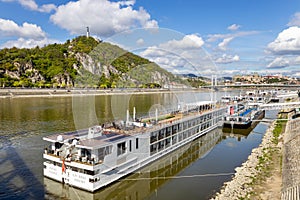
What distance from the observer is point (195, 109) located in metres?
37.3

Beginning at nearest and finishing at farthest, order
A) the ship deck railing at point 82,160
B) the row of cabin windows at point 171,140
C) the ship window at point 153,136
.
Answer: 1. the ship deck railing at point 82,160
2. the ship window at point 153,136
3. the row of cabin windows at point 171,140

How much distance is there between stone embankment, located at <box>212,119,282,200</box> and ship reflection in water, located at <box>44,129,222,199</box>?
13.3ft

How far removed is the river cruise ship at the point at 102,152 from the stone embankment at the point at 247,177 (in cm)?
676

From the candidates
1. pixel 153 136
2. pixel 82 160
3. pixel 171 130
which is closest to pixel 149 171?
pixel 153 136

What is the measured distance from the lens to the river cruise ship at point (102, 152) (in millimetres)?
16328

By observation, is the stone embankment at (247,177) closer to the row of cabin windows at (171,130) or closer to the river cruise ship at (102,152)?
the river cruise ship at (102,152)

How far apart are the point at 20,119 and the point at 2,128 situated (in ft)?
25.8

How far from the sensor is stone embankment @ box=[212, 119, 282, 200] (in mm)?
16578

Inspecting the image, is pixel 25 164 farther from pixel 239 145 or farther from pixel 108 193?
pixel 239 145

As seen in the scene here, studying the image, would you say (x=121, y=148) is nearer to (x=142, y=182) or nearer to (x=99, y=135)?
(x=99, y=135)

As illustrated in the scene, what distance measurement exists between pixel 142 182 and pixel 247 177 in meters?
8.38

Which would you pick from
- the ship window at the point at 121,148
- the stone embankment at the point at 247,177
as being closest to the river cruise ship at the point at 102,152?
the ship window at the point at 121,148

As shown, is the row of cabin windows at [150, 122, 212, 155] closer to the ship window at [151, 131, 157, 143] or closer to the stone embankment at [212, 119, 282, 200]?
→ the ship window at [151, 131, 157, 143]

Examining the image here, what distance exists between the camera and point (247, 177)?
19.6 metres
